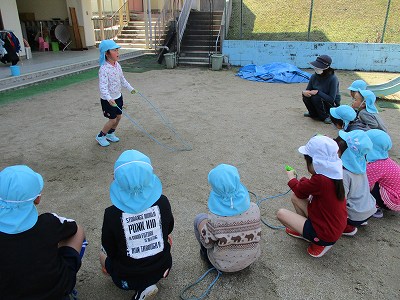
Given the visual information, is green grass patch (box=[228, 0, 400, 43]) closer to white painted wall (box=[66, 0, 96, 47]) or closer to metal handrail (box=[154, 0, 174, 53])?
metal handrail (box=[154, 0, 174, 53])

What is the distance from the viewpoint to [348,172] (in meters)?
2.32

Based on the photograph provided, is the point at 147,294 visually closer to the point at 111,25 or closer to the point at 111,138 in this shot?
the point at 111,138

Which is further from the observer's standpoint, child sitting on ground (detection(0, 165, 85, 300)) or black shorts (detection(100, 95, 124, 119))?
black shorts (detection(100, 95, 124, 119))

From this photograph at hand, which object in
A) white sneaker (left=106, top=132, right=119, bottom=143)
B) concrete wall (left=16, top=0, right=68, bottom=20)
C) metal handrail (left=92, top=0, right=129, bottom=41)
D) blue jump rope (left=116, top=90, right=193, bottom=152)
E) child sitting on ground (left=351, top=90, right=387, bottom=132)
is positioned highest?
concrete wall (left=16, top=0, right=68, bottom=20)

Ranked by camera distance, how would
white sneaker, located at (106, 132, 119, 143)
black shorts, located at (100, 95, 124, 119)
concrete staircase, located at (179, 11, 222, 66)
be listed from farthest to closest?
1. concrete staircase, located at (179, 11, 222, 66)
2. white sneaker, located at (106, 132, 119, 143)
3. black shorts, located at (100, 95, 124, 119)

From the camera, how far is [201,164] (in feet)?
12.4

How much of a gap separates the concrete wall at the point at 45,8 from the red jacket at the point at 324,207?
44.7 ft

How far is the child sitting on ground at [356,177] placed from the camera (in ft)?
7.34

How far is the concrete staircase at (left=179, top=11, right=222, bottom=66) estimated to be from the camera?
35.5 feet

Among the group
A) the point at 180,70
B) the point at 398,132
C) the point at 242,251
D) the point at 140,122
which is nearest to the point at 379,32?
the point at 180,70

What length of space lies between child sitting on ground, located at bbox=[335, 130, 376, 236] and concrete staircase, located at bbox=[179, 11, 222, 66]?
8.79 m

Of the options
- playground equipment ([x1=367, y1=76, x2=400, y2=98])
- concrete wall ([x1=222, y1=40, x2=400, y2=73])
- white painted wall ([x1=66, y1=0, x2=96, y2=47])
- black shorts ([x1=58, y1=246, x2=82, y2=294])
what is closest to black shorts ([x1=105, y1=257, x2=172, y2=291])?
black shorts ([x1=58, y1=246, x2=82, y2=294])

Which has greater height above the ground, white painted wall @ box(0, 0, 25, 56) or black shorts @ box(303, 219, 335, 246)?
white painted wall @ box(0, 0, 25, 56)

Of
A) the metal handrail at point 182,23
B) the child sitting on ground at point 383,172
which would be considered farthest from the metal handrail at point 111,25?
the child sitting on ground at point 383,172
